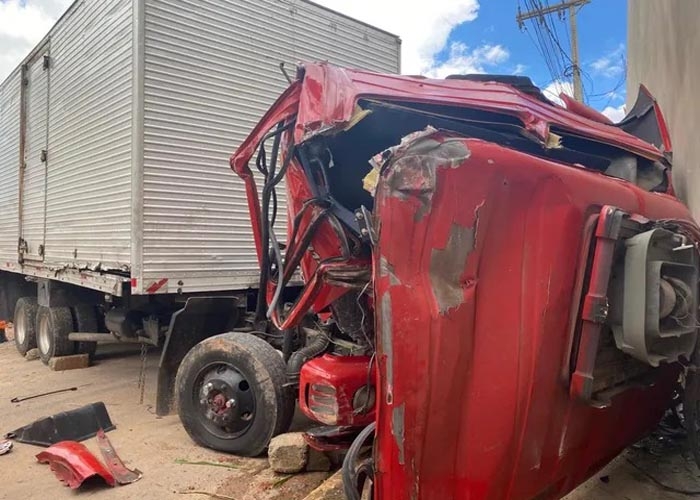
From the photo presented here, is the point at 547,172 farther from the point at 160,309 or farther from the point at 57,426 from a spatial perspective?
the point at 160,309

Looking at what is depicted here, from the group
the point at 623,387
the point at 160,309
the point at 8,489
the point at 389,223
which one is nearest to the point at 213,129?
the point at 160,309

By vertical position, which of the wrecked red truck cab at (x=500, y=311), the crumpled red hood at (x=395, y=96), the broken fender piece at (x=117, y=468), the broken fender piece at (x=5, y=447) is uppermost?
the crumpled red hood at (x=395, y=96)

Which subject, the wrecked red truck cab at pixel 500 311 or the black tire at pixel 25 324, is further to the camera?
the black tire at pixel 25 324

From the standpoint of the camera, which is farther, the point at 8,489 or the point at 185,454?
the point at 185,454

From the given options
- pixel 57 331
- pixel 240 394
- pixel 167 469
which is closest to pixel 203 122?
pixel 240 394

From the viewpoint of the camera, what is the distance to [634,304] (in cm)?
199

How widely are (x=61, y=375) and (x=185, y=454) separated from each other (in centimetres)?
405

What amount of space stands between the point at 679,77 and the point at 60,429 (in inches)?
235

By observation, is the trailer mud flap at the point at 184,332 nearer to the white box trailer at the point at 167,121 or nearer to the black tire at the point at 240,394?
the white box trailer at the point at 167,121

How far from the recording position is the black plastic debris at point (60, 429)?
187 inches

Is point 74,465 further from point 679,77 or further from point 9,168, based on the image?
point 9,168

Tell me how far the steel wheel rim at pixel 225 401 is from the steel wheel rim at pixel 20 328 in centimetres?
617

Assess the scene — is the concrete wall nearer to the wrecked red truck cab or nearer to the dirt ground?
the dirt ground

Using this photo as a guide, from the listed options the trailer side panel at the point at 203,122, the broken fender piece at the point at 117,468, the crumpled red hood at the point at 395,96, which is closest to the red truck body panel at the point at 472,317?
the crumpled red hood at the point at 395,96
